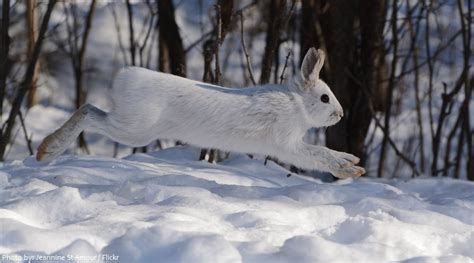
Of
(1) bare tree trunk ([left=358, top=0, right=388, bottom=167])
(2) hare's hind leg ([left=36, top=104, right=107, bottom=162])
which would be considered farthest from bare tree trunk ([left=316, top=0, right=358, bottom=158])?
(2) hare's hind leg ([left=36, top=104, right=107, bottom=162])

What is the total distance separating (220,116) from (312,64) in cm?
56

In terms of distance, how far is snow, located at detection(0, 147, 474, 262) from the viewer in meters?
2.96

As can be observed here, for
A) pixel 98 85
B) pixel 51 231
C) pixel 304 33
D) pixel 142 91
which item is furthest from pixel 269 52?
pixel 98 85

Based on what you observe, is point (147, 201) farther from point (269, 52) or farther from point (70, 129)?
point (269, 52)

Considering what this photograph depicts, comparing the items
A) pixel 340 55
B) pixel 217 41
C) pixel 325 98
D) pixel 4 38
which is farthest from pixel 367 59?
pixel 4 38

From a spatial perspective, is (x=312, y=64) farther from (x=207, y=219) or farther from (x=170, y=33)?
(x=170, y=33)

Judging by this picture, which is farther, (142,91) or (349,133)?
(349,133)

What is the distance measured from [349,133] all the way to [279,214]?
3473 mm

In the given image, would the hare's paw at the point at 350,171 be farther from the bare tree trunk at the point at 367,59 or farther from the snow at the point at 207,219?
the bare tree trunk at the point at 367,59

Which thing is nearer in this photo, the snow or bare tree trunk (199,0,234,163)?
the snow

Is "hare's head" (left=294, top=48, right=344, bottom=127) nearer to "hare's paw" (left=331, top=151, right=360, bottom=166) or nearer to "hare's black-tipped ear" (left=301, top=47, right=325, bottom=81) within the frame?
"hare's black-tipped ear" (left=301, top=47, right=325, bottom=81)

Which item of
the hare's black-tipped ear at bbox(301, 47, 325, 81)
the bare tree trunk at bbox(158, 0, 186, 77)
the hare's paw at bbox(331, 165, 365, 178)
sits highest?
the bare tree trunk at bbox(158, 0, 186, 77)

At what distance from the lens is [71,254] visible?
2.87 m

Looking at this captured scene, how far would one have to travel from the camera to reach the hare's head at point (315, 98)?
390cm
